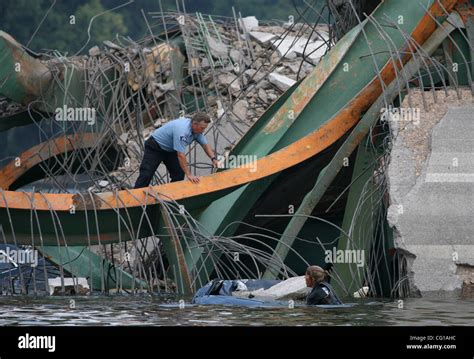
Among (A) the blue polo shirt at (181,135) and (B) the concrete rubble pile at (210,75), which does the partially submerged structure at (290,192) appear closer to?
(A) the blue polo shirt at (181,135)

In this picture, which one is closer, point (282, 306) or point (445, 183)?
point (282, 306)

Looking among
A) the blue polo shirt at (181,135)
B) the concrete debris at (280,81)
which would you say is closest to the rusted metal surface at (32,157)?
the concrete debris at (280,81)

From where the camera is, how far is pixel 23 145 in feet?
190

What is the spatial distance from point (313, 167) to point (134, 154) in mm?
4716

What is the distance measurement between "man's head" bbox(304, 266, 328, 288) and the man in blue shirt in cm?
341

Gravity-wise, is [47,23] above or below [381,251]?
above

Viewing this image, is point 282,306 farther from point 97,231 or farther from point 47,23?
point 47,23

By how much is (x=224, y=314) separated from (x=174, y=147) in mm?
4419

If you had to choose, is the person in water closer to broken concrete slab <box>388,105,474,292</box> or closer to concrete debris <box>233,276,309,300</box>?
concrete debris <box>233,276,309,300</box>

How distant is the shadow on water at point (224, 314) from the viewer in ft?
38.1

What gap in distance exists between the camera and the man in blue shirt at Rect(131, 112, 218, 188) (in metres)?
16.4

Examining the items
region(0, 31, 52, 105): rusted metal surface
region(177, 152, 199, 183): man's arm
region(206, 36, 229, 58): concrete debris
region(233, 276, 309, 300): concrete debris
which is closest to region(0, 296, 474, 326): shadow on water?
region(233, 276, 309, 300): concrete debris
